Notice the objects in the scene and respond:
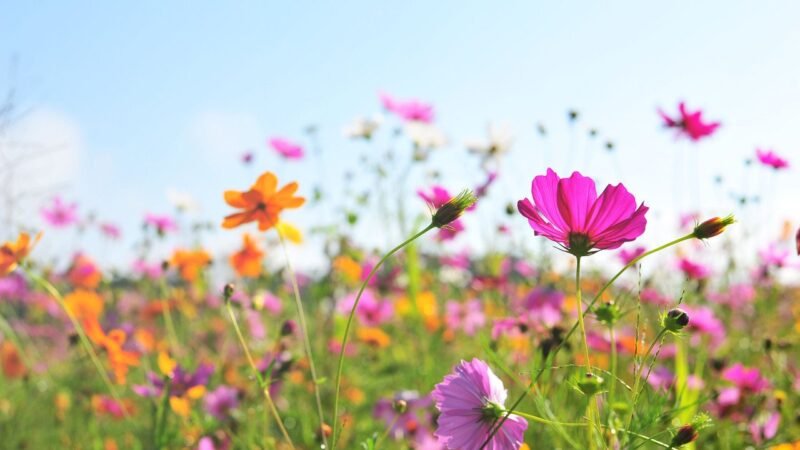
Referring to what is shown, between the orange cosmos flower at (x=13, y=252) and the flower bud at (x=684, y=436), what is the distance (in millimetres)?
989

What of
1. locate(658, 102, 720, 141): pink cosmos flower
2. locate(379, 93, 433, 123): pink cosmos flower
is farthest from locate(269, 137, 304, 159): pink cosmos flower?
locate(658, 102, 720, 141): pink cosmos flower

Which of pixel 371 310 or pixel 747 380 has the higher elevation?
pixel 747 380

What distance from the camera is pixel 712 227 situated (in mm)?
686

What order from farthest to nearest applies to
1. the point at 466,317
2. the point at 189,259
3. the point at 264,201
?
the point at 466,317
the point at 189,259
the point at 264,201

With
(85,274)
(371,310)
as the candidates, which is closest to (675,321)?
(371,310)

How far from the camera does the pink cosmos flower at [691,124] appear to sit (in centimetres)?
170

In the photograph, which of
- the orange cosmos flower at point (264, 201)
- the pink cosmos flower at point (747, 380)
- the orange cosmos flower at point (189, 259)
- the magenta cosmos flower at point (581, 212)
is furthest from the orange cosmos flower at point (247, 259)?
the magenta cosmos flower at point (581, 212)

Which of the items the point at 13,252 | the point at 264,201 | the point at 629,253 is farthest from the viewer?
the point at 629,253

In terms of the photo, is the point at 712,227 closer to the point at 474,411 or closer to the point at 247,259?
the point at 474,411

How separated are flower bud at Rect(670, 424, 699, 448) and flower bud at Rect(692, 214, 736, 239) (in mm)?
182

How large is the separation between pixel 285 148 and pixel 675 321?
1678mm

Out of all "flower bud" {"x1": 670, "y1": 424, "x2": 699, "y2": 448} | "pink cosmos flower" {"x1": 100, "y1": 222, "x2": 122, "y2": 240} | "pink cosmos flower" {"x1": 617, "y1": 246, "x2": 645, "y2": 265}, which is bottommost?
"pink cosmos flower" {"x1": 100, "y1": 222, "x2": 122, "y2": 240}

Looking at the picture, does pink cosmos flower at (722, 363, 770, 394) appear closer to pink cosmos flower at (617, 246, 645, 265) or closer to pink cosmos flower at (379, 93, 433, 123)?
pink cosmos flower at (617, 246, 645, 265)

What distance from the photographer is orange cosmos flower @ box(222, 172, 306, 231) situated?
1.03 metres
